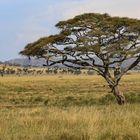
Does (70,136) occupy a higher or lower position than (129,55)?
→ lower

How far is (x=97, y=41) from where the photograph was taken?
25.4 meters

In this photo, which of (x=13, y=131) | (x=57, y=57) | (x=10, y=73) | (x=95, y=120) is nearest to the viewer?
(x=13, y=131)

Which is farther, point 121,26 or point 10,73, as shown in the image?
point 10,73

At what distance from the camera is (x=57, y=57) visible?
2683 centimetres

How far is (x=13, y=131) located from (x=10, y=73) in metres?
180

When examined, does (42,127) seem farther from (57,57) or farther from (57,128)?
(57,57)

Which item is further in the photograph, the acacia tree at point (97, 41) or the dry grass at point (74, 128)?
the acacia tree at point (97, 41)

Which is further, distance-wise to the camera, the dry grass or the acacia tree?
the acacia tree

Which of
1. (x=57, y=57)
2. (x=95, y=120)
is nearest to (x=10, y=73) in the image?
(x=57, y=57)

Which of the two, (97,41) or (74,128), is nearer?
(74,128)

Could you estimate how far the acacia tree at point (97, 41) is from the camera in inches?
989

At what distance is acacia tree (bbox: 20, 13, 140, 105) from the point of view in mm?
25109

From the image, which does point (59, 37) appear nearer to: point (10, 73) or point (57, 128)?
point (57, 128)

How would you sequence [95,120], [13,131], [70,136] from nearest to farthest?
[70,136] < [13,131] < [95,120]
